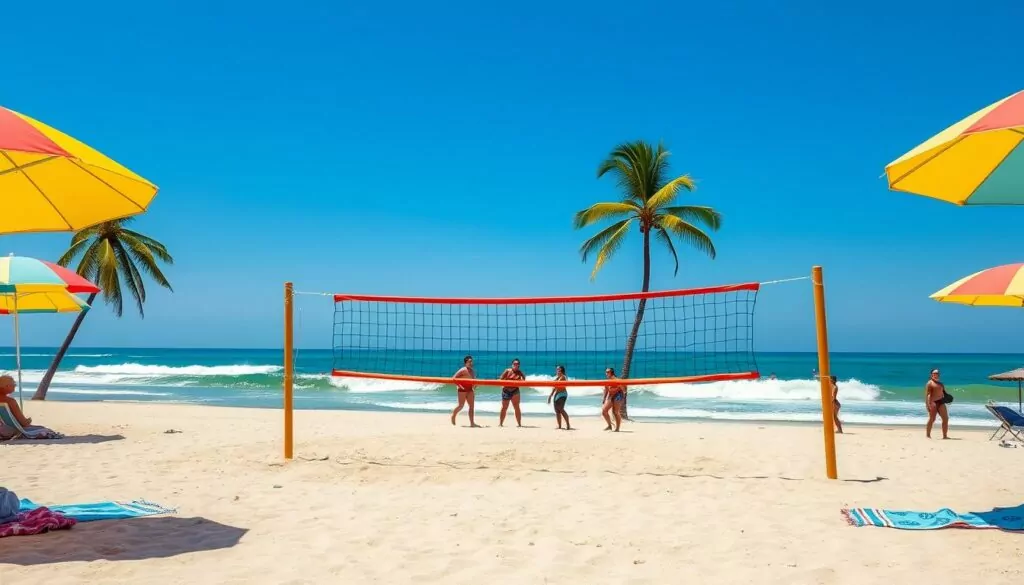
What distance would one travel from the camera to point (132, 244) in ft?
63.1

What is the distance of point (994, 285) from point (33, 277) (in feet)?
32.7

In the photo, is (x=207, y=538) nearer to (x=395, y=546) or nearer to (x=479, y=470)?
(x=395, y=546)

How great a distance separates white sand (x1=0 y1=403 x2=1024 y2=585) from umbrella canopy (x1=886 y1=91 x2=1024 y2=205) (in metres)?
2.06

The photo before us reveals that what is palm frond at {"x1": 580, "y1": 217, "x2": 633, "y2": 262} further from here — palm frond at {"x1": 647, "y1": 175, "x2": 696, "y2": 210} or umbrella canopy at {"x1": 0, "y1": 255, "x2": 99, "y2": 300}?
umbrella canopy at {"x1": 0, "y1": 255, "x2": 99, "y2": 300}

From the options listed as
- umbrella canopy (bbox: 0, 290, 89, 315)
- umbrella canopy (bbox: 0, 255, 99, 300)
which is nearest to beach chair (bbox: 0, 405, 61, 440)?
umbrella canopy (bbox: 0, 255, 99, 300)

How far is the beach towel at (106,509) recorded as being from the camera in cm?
471

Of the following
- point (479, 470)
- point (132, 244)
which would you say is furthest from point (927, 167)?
point (132, 244)

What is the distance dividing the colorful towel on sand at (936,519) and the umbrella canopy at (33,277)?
851 centimetres

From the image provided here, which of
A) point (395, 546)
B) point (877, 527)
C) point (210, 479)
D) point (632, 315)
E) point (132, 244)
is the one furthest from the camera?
point (132, 244)

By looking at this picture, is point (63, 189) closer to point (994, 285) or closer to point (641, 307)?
point (994, 285)

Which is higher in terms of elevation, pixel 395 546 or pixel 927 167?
pixel 927 167

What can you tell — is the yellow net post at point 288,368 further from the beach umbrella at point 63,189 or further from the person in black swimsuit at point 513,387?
the person in black swimsuit at point 513,387

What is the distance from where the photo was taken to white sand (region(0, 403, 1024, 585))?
3775 millimetres

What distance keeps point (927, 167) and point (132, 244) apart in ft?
64.0
